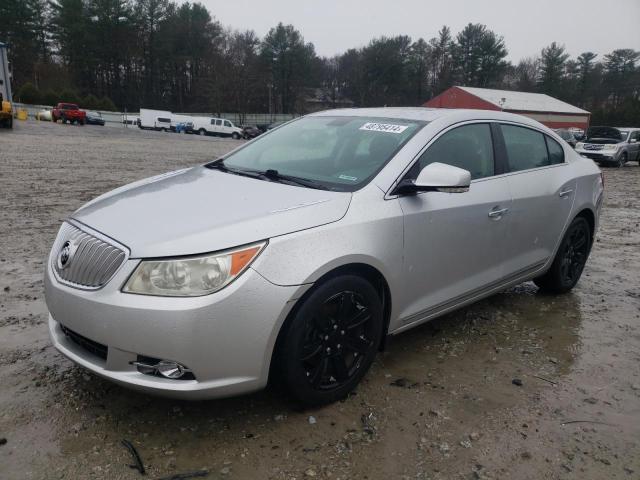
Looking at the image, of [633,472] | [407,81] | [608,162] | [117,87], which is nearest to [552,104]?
[407,81]

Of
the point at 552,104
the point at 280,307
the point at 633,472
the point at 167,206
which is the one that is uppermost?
the point at 552,104

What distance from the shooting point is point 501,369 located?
3.33 m

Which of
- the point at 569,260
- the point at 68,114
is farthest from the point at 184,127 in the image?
the point at 569,260

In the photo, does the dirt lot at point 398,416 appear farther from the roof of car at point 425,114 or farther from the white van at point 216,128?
the white van at point 216,128

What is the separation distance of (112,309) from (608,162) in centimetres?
2311

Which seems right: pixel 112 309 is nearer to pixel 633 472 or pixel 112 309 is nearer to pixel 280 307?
pixel 280 307

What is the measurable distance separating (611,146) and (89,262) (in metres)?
23.0

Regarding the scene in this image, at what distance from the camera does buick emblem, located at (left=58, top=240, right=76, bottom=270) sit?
2.55m

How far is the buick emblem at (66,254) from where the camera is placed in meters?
2.55

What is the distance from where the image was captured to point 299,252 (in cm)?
244

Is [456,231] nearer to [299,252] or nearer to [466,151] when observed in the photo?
[466,151]

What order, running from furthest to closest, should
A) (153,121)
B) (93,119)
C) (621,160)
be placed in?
(153,121), (93,119), (621,160)

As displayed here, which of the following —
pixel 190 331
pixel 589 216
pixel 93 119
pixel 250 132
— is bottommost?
pixel 190 331

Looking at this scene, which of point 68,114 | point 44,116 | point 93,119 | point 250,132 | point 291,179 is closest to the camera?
point 291,179
